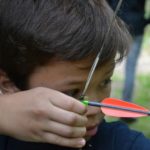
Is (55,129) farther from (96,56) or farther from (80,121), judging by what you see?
(96,56)

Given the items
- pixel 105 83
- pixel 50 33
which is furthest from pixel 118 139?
pixel 50 33

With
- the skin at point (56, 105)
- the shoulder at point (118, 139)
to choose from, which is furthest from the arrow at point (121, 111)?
the shoulder at point (118, 139)

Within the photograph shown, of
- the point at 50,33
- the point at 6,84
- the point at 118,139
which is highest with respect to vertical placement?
the point at 50,33

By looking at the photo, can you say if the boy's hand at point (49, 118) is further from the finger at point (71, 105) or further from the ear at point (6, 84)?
the ear at point (6, 84)

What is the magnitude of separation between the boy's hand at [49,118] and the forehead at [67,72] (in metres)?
0.11

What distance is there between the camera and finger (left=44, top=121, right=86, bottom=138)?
742 mm

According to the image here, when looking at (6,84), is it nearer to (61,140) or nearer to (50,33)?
(50,33)

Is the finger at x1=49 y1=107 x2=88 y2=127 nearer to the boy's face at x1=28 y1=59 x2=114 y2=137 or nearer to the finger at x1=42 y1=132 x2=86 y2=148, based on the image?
the finger at x1=42 y1=132 x2=86 y2=148

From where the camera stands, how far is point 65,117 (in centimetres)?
73

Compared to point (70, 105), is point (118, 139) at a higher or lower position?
lower

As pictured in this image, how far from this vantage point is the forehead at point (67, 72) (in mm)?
910

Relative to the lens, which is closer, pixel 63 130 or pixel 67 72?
pixel 63 130

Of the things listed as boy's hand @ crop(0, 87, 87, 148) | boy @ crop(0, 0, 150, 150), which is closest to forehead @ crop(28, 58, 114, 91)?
boy @ crop(0, 0, 150, 150)

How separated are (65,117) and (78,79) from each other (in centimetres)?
18
